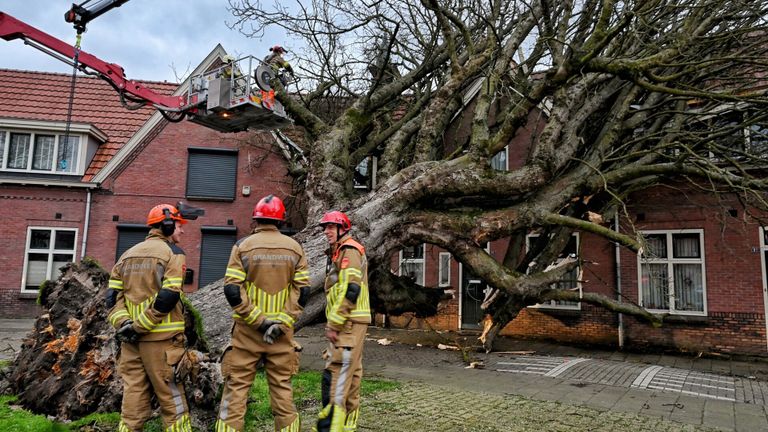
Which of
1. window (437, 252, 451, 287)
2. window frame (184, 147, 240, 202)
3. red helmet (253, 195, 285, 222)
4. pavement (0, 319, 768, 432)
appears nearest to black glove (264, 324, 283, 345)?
red helmet (253, 195, 285, 222)

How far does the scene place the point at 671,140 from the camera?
9.13m

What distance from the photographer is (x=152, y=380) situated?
4082 millimetres

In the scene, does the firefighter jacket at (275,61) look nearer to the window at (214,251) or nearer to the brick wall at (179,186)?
the brick wall at (179,186)

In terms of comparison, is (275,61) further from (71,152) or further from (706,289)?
(706,289)

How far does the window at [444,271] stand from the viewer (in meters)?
15.6

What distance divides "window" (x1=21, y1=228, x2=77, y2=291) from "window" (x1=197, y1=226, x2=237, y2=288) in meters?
4.02

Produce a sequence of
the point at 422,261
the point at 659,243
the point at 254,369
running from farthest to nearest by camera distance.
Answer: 1. the point at 422,261
2. the point at 659,243
3. the point at 254,369

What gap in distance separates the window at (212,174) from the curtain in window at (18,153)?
5.09 meters

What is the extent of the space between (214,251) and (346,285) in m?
12.7

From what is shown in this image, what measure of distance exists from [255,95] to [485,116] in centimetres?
426

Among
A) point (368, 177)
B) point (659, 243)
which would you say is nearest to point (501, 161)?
point (368, 177)

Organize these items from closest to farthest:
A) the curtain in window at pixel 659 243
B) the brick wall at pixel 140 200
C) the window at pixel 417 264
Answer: the curtain in window at pixel 659 243 → the brick wall at pixel 140 200 → the window at pixel 417 264

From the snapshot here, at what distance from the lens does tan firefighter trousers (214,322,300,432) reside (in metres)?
4.03

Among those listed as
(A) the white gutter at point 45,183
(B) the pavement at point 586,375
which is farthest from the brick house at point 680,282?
(A) the white gutter at point 45,183
